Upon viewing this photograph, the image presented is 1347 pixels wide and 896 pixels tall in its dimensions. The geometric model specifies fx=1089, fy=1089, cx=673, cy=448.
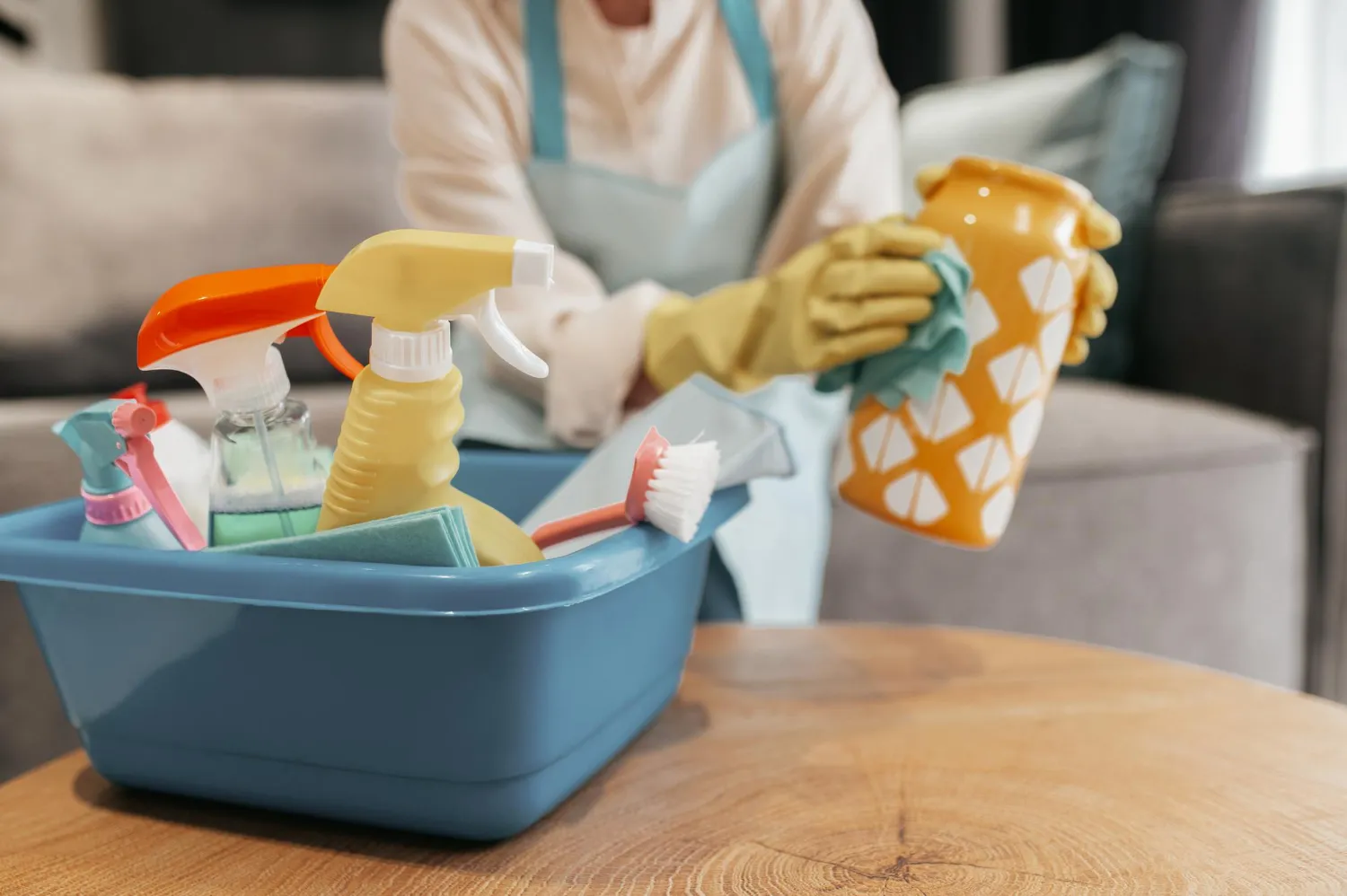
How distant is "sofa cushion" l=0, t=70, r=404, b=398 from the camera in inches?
46.8

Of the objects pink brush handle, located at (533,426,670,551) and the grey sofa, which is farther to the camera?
the grey sofa

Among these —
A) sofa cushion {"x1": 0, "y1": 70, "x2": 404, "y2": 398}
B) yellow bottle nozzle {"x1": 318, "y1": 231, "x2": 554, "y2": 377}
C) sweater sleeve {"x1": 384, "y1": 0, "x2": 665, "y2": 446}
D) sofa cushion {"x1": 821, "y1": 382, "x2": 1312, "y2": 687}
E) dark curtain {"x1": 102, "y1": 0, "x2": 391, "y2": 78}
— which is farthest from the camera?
dark curtain {"x1": 102, "y1": 0, "x2": 391, "y2": 78}

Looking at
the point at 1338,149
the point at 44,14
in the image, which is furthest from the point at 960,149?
the point at 44,14

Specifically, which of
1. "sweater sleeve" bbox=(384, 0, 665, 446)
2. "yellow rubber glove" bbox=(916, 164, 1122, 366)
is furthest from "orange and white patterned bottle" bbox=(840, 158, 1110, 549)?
"sweater sleeve" bbox=(384, 0, 665, 446)

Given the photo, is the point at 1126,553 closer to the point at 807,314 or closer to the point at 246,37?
the point at 807,314

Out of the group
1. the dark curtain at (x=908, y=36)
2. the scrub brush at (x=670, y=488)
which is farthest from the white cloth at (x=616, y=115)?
the dark curtain at (x=908, y=36)

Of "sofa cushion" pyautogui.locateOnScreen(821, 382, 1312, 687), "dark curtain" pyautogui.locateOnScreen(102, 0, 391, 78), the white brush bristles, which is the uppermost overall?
"dark curtain" pyautogui.locateOnScreen(102, 0, 391, 78)

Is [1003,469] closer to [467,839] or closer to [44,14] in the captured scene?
[467,839]

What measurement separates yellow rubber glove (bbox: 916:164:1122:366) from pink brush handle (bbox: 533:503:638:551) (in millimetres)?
221

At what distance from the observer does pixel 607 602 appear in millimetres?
374

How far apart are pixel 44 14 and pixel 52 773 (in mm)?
1812

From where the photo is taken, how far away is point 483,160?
753 mm

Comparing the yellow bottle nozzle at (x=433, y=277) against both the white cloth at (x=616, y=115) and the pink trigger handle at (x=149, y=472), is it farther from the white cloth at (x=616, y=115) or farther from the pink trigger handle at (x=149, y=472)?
the white cloth at (x=616, y=115)

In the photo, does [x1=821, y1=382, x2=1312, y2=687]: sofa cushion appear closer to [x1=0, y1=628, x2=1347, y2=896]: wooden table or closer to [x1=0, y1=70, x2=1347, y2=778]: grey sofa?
[x1=0, y1=70, x2=1347, y2=778]: grey sofa
